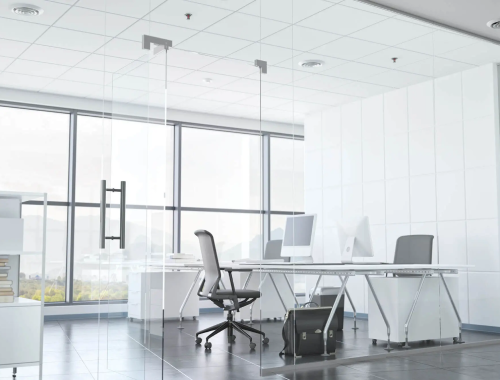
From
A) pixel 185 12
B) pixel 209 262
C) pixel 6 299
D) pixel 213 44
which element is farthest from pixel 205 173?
pixel 6 299

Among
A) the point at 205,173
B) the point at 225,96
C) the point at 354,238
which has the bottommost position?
the point at 354,238

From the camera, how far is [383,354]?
5168 mm

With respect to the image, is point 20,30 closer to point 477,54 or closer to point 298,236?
point 298,236

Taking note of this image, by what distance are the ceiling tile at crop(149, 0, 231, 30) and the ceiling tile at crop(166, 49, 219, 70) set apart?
0.46 m

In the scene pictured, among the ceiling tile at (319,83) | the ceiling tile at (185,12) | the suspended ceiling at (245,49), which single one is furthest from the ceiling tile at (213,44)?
the ceiling tile at (319,83)

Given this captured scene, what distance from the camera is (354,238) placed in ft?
19.3

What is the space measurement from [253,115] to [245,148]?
10.8 inches

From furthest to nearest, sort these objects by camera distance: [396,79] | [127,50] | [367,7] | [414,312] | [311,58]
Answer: [396,79] < [311,58] < [414,312] < [367,7] < [127,50]

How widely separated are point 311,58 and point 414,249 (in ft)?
6.78

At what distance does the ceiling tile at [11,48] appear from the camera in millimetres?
6129

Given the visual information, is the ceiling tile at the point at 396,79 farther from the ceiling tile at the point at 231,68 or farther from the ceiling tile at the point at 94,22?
the ceiling tile at the point at 94,22

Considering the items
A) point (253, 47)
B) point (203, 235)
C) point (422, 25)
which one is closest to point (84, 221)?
point (203, 235)

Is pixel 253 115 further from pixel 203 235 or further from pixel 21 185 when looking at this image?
pixel 21 185

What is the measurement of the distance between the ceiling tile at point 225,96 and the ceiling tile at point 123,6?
1.31 metres
